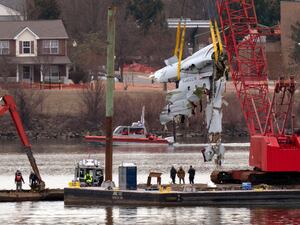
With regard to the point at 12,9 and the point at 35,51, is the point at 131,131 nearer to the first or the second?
the point at 35,51

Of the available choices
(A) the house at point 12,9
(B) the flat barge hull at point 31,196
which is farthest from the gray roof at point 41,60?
(B) the flat barge hull at point 31,196

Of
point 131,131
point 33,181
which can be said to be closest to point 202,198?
point 33,181

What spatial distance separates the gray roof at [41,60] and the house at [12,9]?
23.1 metres

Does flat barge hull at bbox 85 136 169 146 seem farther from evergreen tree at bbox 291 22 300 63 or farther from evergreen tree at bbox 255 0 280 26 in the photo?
evergreen tree at bbox 255 0 280 26

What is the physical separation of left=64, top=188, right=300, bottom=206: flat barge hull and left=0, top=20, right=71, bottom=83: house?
281ft

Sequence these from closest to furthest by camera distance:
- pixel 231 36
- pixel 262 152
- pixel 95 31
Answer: pixel 262 152, pixel 231 36, pixel 95 31

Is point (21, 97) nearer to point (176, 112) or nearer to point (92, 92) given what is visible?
point (92, 92)

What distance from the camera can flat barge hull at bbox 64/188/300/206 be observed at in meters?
70.7

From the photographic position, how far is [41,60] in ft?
515

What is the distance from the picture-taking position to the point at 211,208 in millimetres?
70438

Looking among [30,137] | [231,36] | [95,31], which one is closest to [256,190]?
[231,36]

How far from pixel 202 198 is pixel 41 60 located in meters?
87.5

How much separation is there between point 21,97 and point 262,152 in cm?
7542

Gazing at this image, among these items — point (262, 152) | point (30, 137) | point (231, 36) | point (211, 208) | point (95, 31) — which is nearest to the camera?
point (211, 208)
